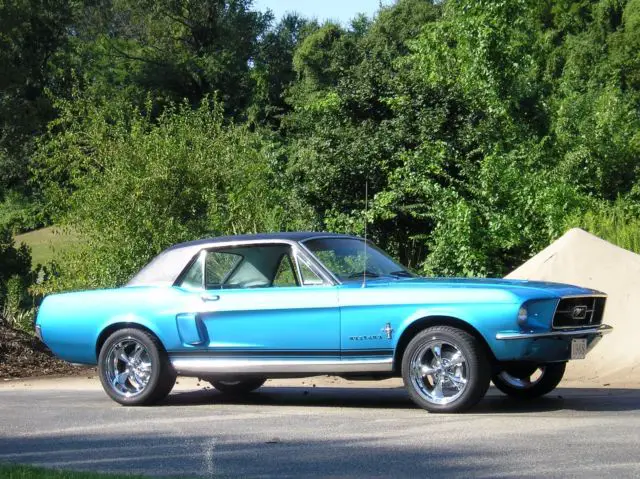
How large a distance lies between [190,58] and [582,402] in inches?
1956

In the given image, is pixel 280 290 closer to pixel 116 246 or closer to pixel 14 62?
pixel 116 246

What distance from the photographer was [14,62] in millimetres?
55406

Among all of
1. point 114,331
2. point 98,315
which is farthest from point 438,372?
point 98,315

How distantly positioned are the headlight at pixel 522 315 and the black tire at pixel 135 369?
11.5ft

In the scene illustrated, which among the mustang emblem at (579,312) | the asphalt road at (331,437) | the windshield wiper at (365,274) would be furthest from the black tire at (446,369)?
the windshield wiper at (365,274)

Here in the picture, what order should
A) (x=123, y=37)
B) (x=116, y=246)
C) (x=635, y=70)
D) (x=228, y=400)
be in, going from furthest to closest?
(x=123, y=37) < (x=635, y=70) < (x=116, y=246) < (x=228, y=400)

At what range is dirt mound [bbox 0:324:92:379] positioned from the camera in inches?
609

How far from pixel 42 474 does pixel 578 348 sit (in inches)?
184

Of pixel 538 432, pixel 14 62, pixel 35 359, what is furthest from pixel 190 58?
pixel 538 432

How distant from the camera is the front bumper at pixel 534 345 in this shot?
8.83 metres

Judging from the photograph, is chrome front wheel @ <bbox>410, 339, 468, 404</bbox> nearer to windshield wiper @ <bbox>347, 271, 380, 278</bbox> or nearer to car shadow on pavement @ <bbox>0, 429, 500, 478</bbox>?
windshield wiper @ <bbox>347, 271, 380, 278</bbox>

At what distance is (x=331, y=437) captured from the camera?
807 cm

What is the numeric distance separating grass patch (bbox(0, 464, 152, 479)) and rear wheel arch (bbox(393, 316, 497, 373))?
342cm

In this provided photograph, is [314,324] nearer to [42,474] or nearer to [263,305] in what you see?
[263,305]
